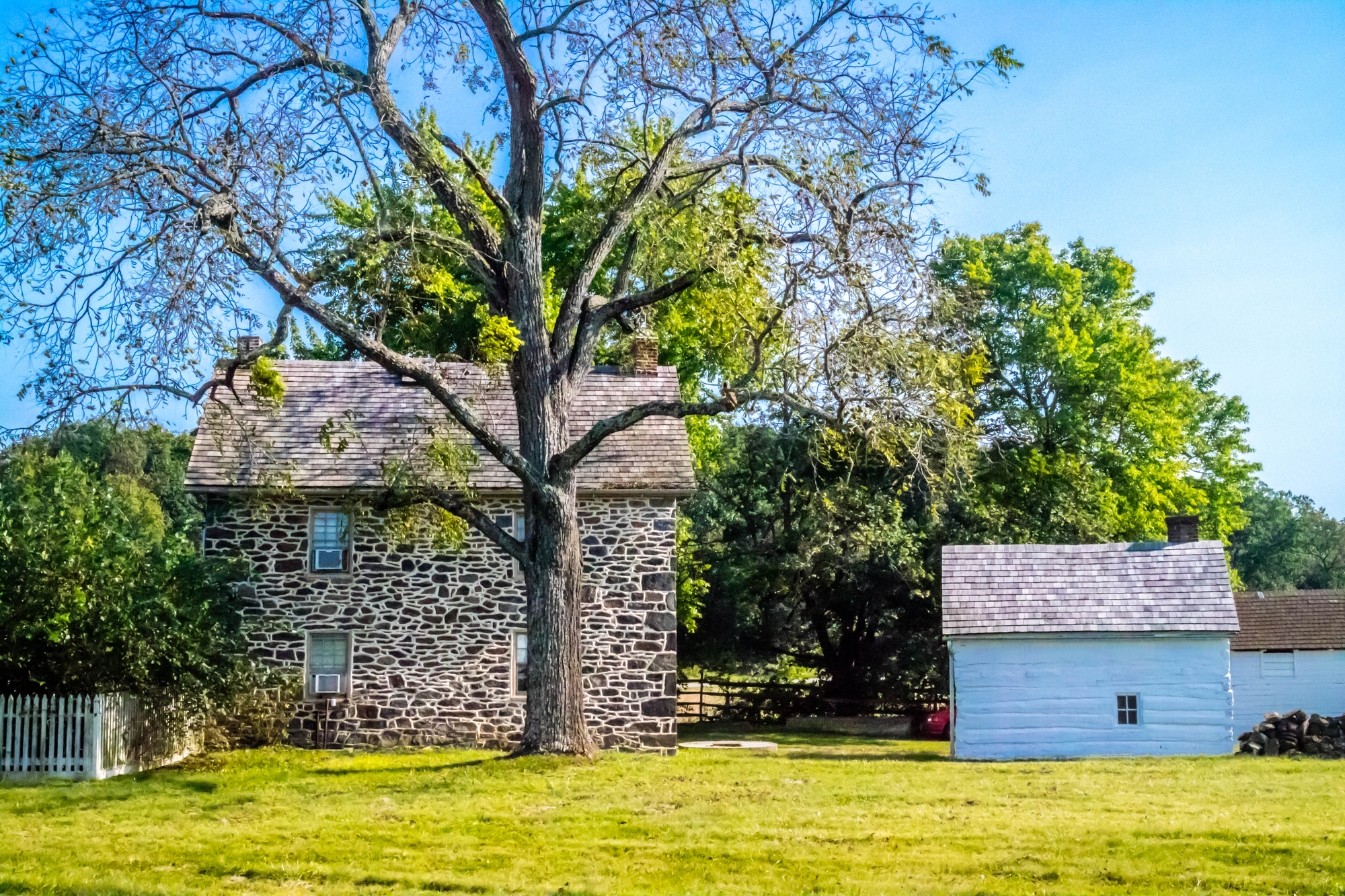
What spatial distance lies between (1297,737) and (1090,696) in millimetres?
3459

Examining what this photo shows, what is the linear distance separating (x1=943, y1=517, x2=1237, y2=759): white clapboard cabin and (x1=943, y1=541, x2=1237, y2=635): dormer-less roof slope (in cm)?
2

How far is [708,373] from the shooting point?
2828cm

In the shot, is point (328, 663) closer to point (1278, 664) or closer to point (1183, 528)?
point (1183, 528)

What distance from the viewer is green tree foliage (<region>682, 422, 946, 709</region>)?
28.8 metres

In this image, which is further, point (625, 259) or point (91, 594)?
point (625, 259)

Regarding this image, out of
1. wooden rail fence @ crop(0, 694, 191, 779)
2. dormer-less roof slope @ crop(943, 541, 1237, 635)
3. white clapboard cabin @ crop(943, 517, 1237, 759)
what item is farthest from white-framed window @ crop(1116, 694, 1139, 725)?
wooden rail fence @ crop(0, 694, 191, 779)

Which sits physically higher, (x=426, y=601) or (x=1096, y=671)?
(x=426, y=601)

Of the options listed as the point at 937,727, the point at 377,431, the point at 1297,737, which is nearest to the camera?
the point at 1297,737

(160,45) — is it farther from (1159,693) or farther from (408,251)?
(1159,693)

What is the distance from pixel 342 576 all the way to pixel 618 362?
6.57 m

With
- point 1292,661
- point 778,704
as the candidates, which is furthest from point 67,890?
point 1292,661

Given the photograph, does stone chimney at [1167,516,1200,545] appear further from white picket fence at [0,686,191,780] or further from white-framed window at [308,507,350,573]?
white picket fence at [0,686,191,780]

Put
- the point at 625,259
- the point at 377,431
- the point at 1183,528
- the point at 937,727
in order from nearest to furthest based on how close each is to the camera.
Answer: the point at 625,259
the point at 377,431
the point at 1183,528
the point at 937,727

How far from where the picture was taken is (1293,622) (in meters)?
26.0
